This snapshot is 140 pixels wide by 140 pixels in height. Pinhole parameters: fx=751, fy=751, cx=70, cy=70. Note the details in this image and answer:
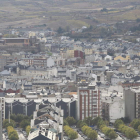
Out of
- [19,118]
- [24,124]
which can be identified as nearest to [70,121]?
[24,124]

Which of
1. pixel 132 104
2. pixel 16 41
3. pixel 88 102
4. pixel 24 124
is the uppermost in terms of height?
pixel 16 41

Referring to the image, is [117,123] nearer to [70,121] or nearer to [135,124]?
[135,124]

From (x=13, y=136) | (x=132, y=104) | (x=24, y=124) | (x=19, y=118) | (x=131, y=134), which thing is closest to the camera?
(x=13, y=136)

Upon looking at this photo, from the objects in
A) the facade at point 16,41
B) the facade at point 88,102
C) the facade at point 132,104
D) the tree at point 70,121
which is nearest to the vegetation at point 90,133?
the tree at point 70,121

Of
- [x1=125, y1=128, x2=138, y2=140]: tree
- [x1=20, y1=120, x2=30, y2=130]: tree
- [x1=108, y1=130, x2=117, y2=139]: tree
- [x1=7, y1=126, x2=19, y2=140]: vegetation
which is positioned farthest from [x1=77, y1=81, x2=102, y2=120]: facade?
[x1=7, y1=126, x2=19, y2=140]: vegetation

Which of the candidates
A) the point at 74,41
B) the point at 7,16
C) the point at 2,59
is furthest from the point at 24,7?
the point at 2,59

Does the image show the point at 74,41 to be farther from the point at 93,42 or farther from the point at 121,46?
the point at 121,46

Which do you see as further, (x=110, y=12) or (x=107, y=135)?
Answer: (x=110, y=12)
